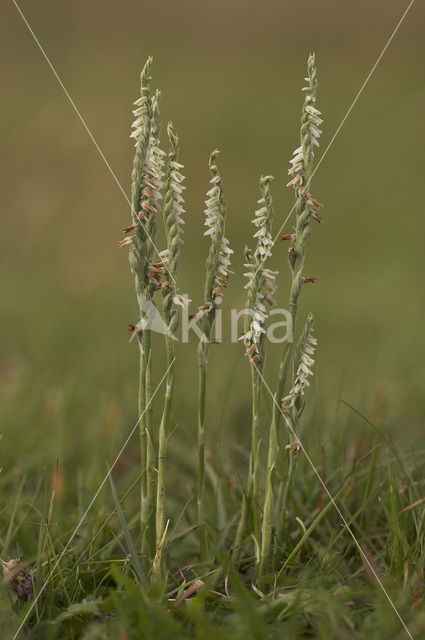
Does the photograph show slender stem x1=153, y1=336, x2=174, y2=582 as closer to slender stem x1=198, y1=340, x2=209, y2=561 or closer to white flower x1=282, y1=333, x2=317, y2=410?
slender stem x1=198, y1=340, x2=209, y2=561

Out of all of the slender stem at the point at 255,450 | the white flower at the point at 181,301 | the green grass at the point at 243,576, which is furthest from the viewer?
the slender stem at the point at 255,450

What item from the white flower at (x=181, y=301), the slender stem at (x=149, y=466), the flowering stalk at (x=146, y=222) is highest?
the flowering stalk at (x=146, y=222)

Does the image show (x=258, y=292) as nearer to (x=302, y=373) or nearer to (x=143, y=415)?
(x=302, y=373)

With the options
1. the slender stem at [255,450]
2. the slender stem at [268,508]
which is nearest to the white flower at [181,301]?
the slender stem at [255,450]

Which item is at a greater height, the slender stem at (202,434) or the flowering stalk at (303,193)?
the flowering stalk at (303,193)

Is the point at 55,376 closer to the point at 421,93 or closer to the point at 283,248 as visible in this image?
the point at 283,248

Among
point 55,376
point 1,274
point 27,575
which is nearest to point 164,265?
point 27,575

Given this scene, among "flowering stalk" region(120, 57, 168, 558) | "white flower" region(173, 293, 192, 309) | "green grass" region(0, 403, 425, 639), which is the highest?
"flowering stalk" region(120, 57, 168, 558)

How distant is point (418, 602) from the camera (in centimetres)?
198

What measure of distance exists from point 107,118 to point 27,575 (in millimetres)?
6772

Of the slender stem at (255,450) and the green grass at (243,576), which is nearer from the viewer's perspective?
the green grass at (243,576)

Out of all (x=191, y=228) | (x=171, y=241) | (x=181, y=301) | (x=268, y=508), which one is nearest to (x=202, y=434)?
(x=268, y=508)

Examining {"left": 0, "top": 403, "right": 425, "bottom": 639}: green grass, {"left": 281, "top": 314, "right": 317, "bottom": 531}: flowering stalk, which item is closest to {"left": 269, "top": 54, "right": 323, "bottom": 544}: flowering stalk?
{"left": 281, "top": 314, "right": 317, "bottom": 531}: flowering stalk

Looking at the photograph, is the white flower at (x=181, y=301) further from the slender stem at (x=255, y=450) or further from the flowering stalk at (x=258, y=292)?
the slender stem at (x=255, y=450)
